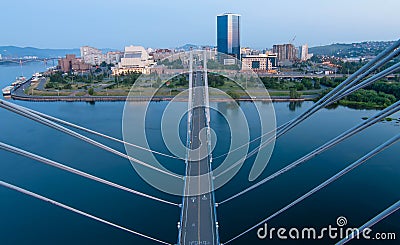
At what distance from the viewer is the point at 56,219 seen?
8.48 ft

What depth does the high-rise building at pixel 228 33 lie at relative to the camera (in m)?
18.2

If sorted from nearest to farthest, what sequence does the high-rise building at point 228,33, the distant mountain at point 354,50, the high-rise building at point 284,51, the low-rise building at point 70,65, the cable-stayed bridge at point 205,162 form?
the cable-stayed bridge at point 205,162
the low-rise building at point 70,65
the high-rise building at point 284,51
the high-rise building at point 228,33
the distant mountain at point 354,50

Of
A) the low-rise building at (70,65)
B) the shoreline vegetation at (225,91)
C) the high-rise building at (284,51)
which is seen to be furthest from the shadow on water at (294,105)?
the low-rise building at (70,65)

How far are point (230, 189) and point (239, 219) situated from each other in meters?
0.47

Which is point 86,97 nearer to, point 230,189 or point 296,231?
point 230,189

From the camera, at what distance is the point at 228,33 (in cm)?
1834

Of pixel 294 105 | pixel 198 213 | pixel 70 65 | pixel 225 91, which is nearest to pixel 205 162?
pixel 198 213

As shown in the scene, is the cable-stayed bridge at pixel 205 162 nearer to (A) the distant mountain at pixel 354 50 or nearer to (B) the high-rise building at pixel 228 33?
(B) the high-rise building at pixel 228 33

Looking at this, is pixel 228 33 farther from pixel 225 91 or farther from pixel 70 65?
pixel 225 91

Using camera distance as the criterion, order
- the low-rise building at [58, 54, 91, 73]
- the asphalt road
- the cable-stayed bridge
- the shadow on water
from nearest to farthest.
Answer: the cable-stayed bridge < the asphalt road < the shadow on water < the low-rise building at [58, 54, 91, 73]

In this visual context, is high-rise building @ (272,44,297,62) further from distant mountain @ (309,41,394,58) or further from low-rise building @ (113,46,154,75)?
low-rise building @ (113,46,154,75)

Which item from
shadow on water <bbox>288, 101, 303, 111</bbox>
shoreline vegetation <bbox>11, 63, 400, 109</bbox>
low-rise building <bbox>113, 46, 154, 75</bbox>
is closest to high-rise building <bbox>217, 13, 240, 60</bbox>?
low-rise building <bbox>113, 46, 154, 75</bbox>

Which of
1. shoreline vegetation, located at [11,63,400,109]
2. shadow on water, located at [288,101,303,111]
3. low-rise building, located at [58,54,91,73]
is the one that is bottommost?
shadow on water, located at [288,101,303,111]

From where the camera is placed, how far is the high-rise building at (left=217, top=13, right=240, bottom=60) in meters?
18.2
